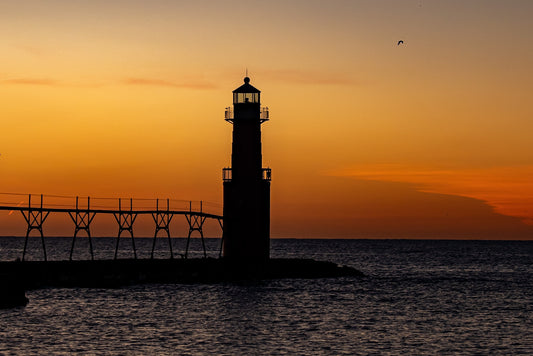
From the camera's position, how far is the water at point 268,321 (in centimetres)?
3953

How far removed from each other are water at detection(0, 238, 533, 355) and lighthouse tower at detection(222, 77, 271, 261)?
356 centimetres

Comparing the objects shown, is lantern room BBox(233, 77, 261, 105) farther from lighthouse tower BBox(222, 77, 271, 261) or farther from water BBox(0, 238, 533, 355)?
water BBox(0, 238, 533, 355)

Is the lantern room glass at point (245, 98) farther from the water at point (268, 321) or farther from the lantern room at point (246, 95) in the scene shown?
the water at point (268, 321)

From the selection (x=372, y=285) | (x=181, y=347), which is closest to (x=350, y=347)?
(x=181, y=347)

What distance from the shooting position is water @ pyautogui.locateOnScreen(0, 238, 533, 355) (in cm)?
3953

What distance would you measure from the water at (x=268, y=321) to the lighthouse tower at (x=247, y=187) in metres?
3.56

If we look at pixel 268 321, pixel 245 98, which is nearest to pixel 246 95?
pixel 245 98

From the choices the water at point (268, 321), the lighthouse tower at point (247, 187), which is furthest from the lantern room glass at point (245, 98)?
the water at point (268, 321)

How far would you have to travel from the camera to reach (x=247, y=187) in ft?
214

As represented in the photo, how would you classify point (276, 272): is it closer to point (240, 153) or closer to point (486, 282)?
point (240, 153)

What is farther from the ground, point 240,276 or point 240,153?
point 240,153

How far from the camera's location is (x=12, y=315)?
48844mm

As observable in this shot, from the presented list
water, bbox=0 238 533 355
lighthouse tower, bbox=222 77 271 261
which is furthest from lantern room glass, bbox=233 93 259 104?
water, bbox=0 238 533 355

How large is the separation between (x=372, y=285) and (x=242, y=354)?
4147 centimetres
